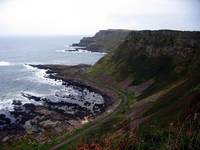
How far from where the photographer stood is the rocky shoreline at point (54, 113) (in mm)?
86500

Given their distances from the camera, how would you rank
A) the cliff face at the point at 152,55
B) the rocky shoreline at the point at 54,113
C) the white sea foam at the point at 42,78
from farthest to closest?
the white sea foam at the point at 42,78 < the cliff face at the point at 152,55 < the rocky shoreline at the point at 54,113

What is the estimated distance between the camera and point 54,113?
10188cm

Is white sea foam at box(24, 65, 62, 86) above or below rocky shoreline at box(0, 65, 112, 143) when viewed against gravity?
above

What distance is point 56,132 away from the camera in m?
85.2

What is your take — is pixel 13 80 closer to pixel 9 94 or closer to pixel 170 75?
pixel 9 94

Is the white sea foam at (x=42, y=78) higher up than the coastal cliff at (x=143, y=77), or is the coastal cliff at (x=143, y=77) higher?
the coastal cliff at (x=143, y=77)

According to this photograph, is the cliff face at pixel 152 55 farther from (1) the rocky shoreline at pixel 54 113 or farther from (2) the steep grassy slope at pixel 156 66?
(1) the rocky shoreline at pixel 54 113

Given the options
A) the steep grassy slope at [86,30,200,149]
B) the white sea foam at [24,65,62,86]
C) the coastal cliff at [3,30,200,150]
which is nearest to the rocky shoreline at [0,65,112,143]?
the coastal cliff at [3,30,200,150]

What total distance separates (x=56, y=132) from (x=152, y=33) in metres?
83.4

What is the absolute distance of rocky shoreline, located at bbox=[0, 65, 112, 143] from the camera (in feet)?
284

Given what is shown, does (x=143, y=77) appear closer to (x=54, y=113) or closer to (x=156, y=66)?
(x=156, y=66)

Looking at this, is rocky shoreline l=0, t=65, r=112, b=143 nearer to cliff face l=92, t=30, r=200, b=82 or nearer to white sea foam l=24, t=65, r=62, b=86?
white sea foam l=24, t=65, r=62, b=86

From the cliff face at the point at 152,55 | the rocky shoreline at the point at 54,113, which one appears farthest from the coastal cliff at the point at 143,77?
the rocky shoreline at the point at 54,113

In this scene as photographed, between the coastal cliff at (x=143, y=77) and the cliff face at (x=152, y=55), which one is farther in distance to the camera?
the cliff face at (x=152, y=55)
